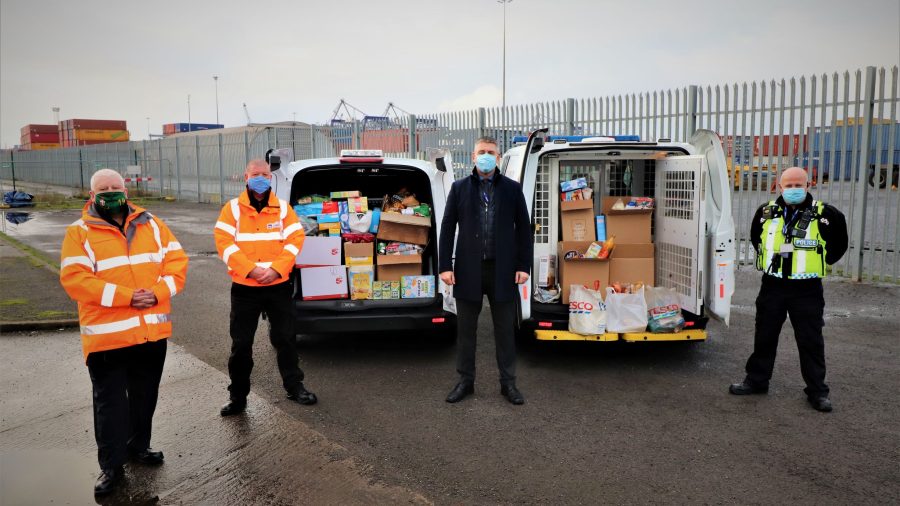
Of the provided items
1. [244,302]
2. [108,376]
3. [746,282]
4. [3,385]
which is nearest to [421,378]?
[244,302]

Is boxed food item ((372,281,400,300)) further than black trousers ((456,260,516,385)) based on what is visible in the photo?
Yes

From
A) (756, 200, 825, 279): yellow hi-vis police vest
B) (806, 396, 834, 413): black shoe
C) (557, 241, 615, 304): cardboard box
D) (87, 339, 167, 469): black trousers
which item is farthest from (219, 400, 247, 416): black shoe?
(806, 396, 834, 413): black shoe

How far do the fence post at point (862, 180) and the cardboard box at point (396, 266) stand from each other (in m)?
6.50

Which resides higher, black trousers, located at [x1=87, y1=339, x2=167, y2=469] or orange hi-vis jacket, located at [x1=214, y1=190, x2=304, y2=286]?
orange hi-vis jacket, located at [x1=214, y1=190, x2=304, y2=286]

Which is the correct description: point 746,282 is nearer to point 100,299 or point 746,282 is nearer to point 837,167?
point 837,167

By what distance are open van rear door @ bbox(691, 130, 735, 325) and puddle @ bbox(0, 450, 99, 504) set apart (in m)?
4.87

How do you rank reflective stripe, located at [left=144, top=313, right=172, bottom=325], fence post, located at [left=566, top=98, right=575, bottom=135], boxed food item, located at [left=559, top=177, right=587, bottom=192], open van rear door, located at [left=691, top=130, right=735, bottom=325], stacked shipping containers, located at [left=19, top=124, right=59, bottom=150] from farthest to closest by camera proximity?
stacked shipping containers, located at [left=19, top=124, right=59, bottom=150], fence post, located at [left=566, top=98, right=575, bottom=135], boxed food item, located at [left=559, top=177, right=587, bottom=192], open van rear door, located at [left=691, top=130, right=735, bottom=325], reflective stripe, located at [left=144, top=313, right=172, bottom=325]

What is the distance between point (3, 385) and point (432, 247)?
3908 millimetres

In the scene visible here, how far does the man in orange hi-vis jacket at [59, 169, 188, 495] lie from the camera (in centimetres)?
385

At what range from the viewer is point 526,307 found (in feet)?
19.5

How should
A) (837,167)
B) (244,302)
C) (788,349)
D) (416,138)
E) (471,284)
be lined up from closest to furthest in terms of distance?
(244,302) → (471,284) → (788,349) → (837,167) → (416,138)

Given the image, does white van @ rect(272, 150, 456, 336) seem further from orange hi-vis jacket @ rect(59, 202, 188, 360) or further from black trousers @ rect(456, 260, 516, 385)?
orange hi-vis jacket @ rect(59, 202, 188, 360)

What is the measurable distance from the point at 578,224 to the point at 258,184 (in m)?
3.16

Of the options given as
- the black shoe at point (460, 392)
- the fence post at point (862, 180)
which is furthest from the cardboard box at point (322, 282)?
A: the fence post at point (862, 180)
